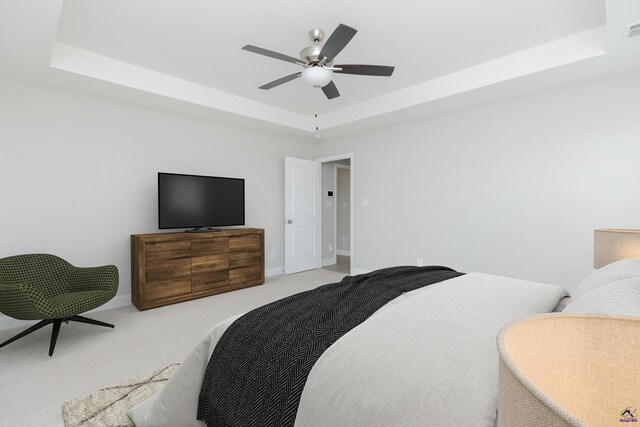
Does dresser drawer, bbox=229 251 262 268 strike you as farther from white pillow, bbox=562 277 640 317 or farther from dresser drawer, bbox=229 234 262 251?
white pillow, bbox=562 277 640 317

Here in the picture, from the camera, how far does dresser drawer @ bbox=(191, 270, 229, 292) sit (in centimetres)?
400

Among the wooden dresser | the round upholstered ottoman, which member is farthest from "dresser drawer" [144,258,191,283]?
the round upholstered ottoman

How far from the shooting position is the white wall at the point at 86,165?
3.22 metres

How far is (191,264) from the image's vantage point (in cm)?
396

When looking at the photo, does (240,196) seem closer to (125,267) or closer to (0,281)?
(125,267)

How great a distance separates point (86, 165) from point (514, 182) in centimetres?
506

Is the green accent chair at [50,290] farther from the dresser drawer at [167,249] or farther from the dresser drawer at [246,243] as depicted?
the dresser drawer at [246,243]

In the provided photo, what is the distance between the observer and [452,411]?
0.75m

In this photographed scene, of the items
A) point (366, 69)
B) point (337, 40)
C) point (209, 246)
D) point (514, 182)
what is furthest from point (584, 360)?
point (209, 246)

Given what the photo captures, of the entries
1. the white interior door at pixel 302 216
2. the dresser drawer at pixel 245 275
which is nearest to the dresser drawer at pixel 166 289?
the dresser drawer at pixel 245 275

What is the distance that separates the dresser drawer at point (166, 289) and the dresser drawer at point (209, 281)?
8cm

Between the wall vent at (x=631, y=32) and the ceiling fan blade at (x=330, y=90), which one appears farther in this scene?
Result: the ceiling fan blade at (x=330, y=90)

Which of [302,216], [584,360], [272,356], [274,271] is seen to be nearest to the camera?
[584,360]

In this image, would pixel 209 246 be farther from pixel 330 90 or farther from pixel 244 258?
pixel 330 90
